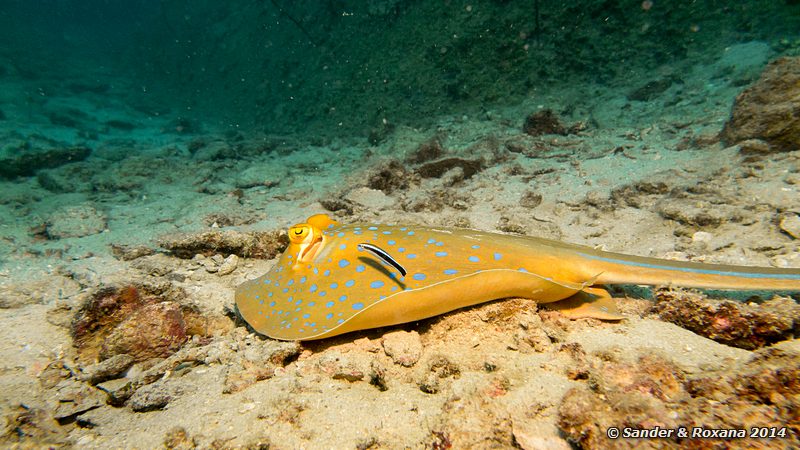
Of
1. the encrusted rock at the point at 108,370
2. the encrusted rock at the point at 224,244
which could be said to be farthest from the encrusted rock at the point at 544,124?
the encrusted rock at the point at 108,370

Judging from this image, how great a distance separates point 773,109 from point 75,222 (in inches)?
463

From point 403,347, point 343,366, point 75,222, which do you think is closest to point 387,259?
point 403,347

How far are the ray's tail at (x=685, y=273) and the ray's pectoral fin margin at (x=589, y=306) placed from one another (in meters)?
0.22

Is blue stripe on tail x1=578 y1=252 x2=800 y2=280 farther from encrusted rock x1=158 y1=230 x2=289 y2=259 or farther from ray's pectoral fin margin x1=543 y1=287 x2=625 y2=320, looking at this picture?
encrusted rock x1=158 y1=230 x2=289 y2=259

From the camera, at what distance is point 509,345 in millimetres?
2629

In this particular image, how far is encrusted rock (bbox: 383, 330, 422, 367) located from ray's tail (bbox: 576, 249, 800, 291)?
1543 mm

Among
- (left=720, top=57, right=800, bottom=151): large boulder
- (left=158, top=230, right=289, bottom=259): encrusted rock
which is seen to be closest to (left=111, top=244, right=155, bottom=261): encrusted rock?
(left=158, top=230, right=289, bottom=259): encrusted rock

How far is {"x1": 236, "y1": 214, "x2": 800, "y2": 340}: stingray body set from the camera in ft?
8.43

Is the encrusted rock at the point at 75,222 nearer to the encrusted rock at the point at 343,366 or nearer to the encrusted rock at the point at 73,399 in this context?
the encrusted rock at the point at 73,399

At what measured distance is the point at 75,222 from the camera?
20.6 feet

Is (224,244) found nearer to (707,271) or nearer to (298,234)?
(298,234)

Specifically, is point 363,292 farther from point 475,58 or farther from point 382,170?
point 475,58

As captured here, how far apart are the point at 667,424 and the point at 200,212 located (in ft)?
24.3

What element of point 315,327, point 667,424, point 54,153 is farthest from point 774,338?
point 54,153
